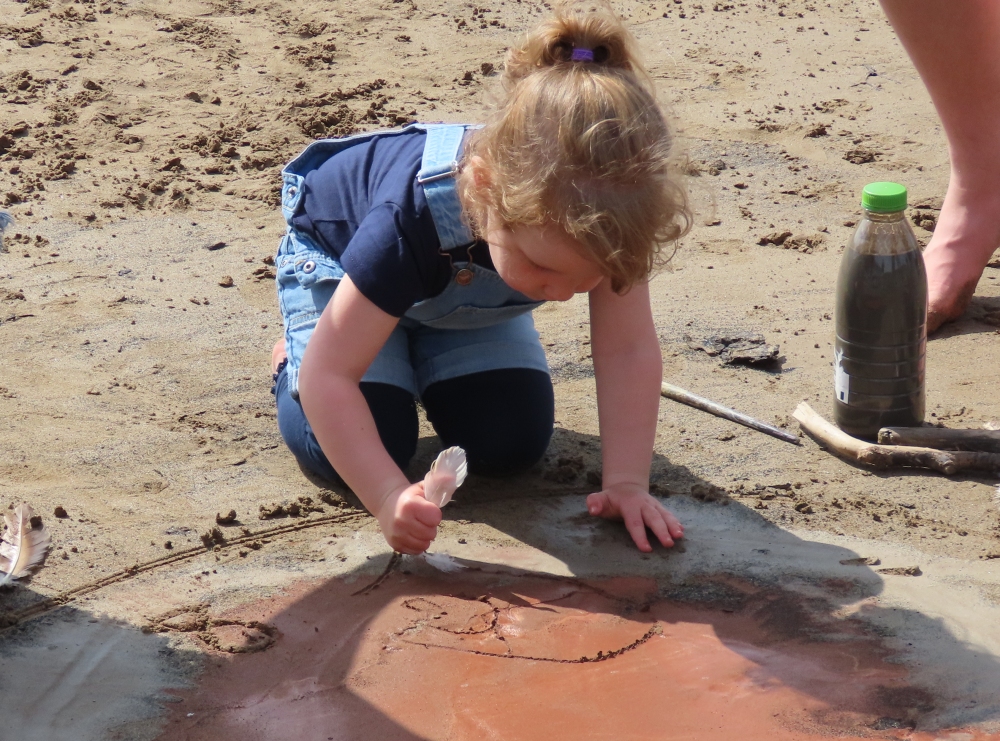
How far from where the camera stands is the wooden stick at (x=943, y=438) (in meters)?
2.64

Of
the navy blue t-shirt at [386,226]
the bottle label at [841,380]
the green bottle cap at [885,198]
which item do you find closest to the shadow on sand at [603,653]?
the bottle label at [841,380]

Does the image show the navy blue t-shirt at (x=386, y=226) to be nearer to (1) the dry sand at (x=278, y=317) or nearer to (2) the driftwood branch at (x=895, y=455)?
(1) the dry sand at (x=278, y=317)

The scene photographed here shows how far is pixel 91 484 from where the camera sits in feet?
8.50

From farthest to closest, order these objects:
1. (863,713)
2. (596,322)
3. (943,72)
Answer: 1. (943,72)
2. (596,322)
3. (863,713)

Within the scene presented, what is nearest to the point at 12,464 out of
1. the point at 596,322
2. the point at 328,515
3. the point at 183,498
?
the point at 183,498

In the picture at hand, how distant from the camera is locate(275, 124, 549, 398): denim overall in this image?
2561 mm

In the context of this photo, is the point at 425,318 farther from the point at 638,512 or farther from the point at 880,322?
the point at 880,322

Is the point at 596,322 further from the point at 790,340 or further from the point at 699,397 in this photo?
the point at 790,340

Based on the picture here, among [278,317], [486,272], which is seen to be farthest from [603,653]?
[278,317]

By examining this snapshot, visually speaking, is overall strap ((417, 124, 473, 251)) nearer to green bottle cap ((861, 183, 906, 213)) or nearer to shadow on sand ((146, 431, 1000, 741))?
shadow on sand ((146, 431, 1000, 741))

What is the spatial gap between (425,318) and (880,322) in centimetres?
109

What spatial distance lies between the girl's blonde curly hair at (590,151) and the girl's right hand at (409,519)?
1.81 feet

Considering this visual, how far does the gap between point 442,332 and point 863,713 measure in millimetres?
1390

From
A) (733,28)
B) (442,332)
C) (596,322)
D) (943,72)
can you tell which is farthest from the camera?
(733,28)
